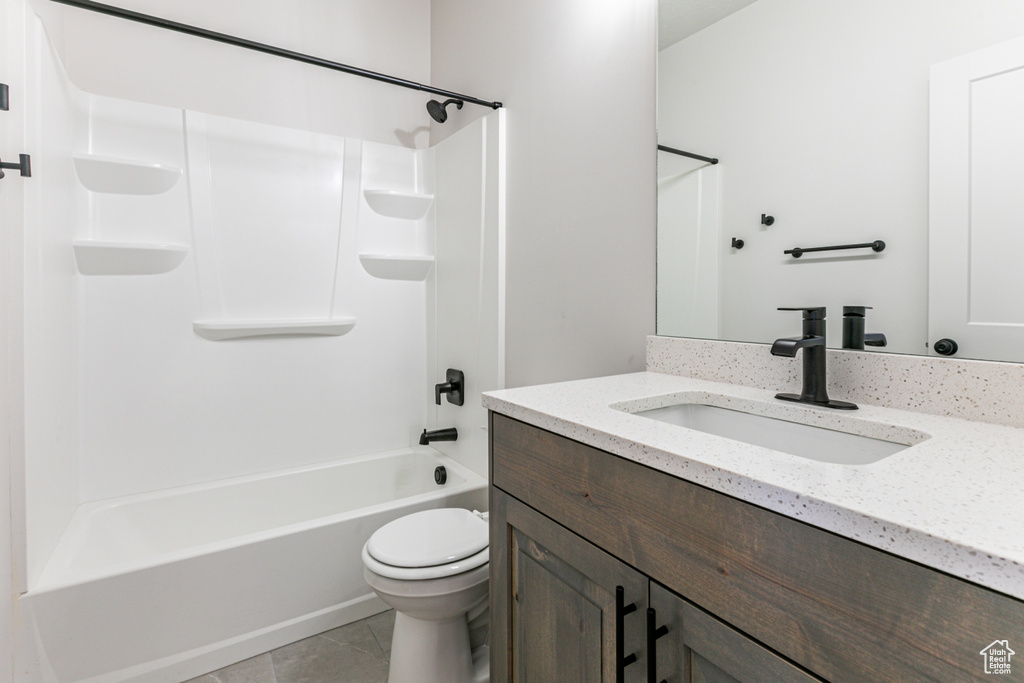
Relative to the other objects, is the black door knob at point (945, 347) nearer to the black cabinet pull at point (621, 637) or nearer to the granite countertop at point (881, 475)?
the granite countertop at point (881, 475)

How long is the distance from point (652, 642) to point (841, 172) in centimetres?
95

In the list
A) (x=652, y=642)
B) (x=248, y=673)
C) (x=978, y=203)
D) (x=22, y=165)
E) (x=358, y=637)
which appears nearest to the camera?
(x=652, y=642)

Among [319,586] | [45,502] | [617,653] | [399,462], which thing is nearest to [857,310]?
[617,653]

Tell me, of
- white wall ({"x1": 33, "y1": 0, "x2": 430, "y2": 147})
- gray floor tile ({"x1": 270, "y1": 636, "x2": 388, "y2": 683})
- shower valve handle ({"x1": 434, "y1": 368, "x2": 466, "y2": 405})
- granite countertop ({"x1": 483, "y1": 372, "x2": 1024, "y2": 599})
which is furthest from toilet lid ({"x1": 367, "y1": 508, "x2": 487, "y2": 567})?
white wall ({"x1": 33, "y1": 0, "x2": 430, "y2": 147})

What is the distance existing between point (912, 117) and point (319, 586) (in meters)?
2.07

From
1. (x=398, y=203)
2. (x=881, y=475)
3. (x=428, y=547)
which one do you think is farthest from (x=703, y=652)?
(x=398, y=203)

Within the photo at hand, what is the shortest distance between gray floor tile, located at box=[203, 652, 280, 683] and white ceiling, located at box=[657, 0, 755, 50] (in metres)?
→ 2.20

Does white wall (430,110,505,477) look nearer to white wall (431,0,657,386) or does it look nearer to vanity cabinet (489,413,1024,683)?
→ white wall (431,0,657,386)

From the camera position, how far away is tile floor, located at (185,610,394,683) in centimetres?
153

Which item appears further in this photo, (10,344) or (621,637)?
(10,344)

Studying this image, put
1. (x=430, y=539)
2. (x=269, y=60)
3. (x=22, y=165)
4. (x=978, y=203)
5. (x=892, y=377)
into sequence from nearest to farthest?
(x=978, y=203) < (x=892, y=377) < (x=22, y=165) < (x=430, y=539) < (x=269, y=60)

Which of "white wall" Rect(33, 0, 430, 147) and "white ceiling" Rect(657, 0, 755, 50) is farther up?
"white wall" Rect(33, 0, 430, 147)

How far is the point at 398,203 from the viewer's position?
2.37 metres

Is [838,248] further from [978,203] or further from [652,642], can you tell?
[652,642]
